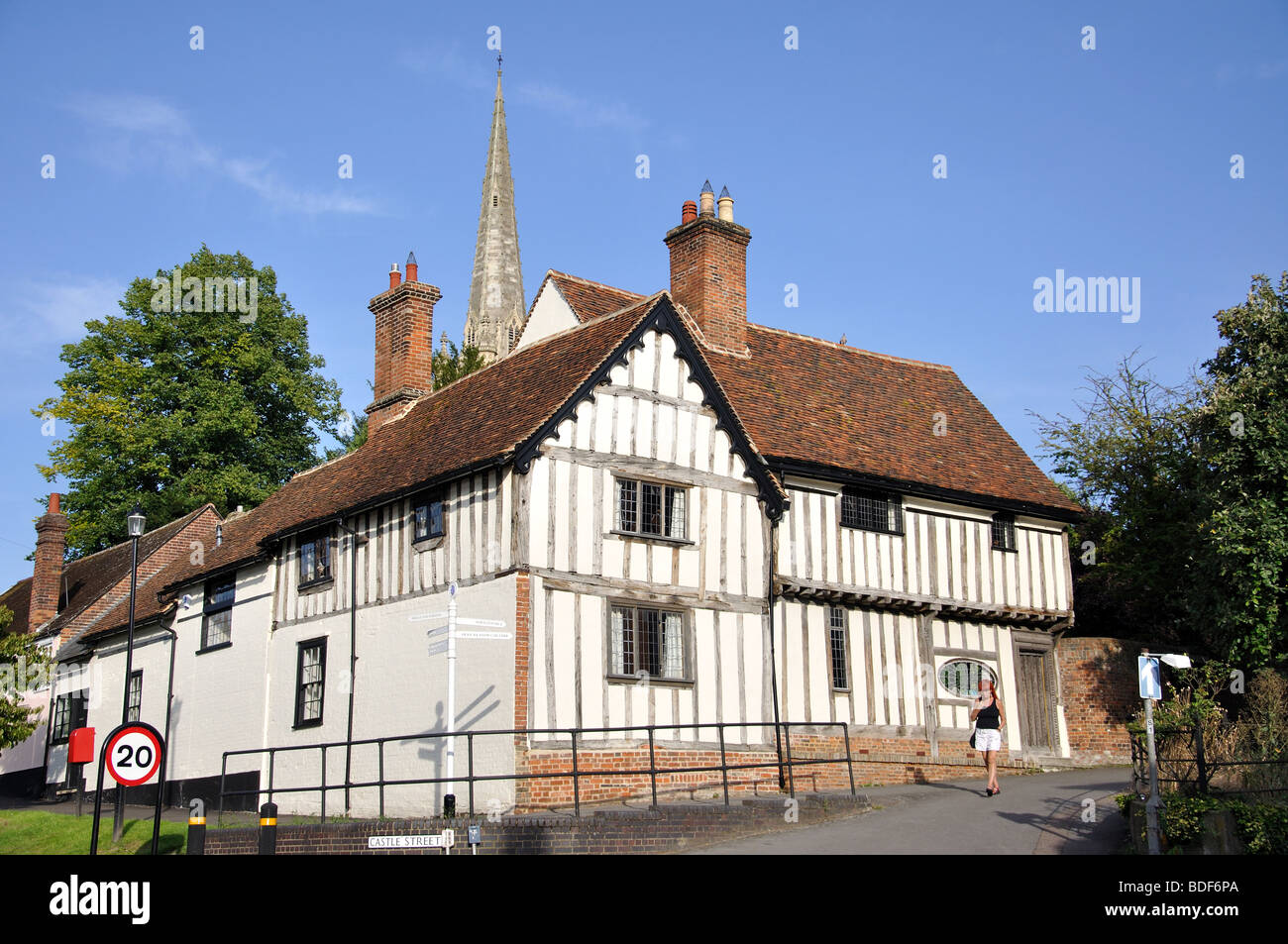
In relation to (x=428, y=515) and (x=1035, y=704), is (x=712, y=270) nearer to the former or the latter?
(x=428, y=515)

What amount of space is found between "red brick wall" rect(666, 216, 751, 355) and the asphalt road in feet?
31.3

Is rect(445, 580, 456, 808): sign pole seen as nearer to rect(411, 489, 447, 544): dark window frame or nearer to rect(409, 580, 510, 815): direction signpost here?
rect(409, 580, 510, 815): direction signpost

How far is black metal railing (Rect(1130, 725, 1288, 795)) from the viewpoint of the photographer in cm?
1493

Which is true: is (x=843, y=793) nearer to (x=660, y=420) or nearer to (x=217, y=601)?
(x=660, y=420)

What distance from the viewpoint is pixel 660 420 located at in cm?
2120

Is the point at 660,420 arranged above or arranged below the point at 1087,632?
above

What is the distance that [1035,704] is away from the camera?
26.0 m

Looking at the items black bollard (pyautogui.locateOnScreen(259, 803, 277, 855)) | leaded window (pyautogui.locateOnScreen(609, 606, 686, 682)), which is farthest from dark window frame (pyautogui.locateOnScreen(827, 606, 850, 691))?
black bollard (pyautogui.locateOnScreen(259, 803, 277, 855))

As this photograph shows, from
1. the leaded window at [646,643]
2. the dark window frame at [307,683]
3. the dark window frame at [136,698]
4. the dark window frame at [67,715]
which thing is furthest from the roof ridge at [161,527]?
the leaded window at [646,643]

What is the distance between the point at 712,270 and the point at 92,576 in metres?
21.6

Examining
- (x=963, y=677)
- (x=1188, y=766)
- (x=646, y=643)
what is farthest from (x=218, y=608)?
(x=1188, y=766)

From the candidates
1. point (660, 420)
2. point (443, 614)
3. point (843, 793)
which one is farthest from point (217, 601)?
point (843, 793)
